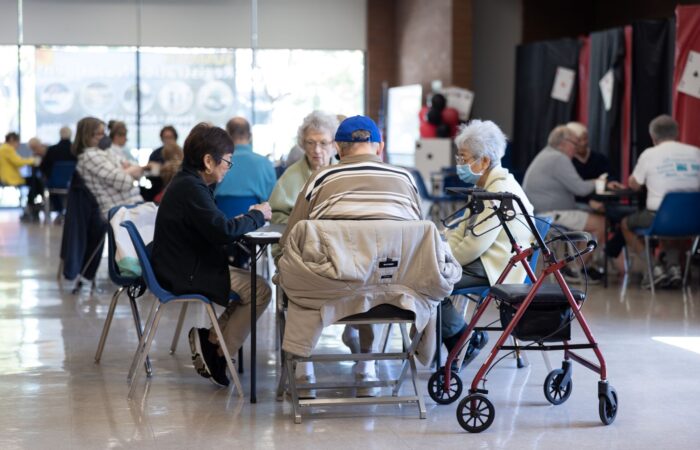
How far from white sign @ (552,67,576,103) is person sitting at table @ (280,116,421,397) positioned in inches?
304

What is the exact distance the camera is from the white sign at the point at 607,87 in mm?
10453

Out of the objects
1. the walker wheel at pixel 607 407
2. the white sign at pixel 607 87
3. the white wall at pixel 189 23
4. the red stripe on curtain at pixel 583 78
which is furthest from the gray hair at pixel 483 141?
the white wall at pixel 189 23

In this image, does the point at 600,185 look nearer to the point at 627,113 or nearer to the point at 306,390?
the point at 627,113

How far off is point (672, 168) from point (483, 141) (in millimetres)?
3283

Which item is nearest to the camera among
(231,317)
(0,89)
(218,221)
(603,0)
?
(218,221)

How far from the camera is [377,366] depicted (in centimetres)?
498

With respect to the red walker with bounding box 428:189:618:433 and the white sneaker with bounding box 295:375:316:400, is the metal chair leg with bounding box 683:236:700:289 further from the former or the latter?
the white sneaker with bounding box 295:375:316:400

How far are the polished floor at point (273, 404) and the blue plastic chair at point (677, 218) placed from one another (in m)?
1.31

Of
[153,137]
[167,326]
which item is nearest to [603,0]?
[153,137]

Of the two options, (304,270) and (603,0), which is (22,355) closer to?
(304,270)

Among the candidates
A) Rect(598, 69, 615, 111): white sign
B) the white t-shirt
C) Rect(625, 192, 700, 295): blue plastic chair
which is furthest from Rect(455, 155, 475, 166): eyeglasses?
Rect(598, 69, 615, 111): white sign

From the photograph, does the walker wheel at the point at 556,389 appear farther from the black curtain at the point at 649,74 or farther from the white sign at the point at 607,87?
the white sign at the point at 607,87

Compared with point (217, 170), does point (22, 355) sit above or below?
below

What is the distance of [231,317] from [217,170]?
65 centimetres
